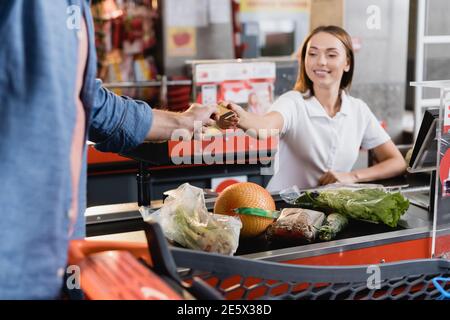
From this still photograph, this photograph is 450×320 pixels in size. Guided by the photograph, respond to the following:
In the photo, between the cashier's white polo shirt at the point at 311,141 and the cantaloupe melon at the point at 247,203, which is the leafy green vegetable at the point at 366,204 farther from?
the cashier's white polo shirt at the point at 311,141

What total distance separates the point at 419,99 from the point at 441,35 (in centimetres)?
65

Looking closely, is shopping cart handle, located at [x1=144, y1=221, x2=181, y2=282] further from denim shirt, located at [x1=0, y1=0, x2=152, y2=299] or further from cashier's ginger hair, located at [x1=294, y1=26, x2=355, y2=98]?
cashier's ginger hair, located at [x1=294, y1=26, x2=355, y2=98]

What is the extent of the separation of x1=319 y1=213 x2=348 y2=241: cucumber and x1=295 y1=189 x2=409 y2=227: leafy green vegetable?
4cm

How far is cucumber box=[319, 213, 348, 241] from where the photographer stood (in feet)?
5.61

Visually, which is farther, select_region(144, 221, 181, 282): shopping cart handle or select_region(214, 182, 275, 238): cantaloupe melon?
select_region(214, 182, 275, 238): cantaloupe melon

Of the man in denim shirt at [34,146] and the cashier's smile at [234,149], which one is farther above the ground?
the man in denim shirt at [34,146]

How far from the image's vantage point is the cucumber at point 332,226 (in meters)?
1.71

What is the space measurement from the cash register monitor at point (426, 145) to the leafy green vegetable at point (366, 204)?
0.40 feet

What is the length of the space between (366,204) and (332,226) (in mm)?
168

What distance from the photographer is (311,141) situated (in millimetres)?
3131

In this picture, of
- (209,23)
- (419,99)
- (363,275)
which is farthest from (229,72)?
(363,275)

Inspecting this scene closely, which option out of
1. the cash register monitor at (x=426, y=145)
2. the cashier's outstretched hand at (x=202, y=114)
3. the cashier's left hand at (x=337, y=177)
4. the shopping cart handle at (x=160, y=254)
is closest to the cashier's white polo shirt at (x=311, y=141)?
the cashier's left hand at (x=337, y=177)

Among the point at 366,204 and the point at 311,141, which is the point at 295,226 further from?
the point at 311,141

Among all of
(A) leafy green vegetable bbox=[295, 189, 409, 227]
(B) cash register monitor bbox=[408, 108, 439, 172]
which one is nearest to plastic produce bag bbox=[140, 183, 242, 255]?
(A) leafy green vegetable bbox=[295, 189, 409, 227]
